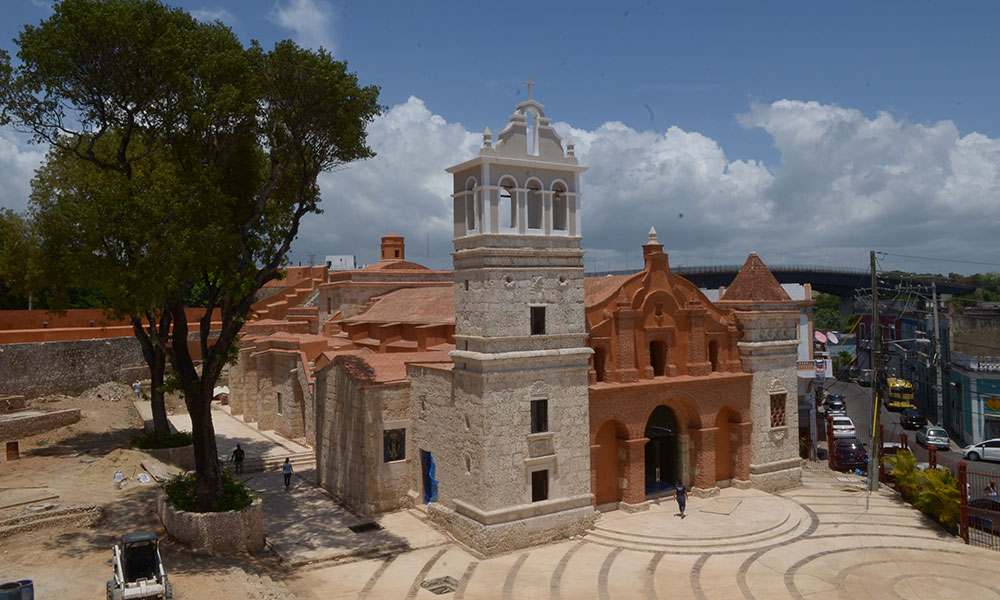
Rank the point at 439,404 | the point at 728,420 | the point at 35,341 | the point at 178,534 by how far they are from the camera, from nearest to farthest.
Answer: the point at 178,534, the point at 439,404, the point at 728,420, the point at 35,341

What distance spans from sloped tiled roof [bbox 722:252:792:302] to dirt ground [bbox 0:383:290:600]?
2168 cm

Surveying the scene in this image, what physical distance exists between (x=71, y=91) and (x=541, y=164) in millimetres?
14441

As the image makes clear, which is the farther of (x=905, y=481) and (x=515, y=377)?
(x=905, y=481)

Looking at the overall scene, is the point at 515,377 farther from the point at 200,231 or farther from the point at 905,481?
the point at 905,481

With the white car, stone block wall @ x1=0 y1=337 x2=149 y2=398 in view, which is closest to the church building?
the white car

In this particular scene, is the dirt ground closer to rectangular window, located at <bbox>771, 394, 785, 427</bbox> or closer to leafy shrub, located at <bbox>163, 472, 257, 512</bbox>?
leafy shrub, located at <bbox>163, 472, 257, 512</bbox>

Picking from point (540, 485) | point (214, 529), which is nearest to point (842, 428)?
point (540, 485)

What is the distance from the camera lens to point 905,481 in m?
26.8

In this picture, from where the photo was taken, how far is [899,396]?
5288cm

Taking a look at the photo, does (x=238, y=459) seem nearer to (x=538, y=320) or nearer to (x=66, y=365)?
(x=538, y=320)

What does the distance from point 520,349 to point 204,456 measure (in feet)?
33.7

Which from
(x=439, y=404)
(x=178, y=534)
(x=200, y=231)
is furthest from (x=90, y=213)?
(x=439, y=404)

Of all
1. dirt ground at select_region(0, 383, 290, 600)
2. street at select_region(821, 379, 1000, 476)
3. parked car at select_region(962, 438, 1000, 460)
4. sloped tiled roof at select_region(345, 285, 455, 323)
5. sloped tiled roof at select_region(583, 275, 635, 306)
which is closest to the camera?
dirt ground at select_region(0, 383, 290, 600)

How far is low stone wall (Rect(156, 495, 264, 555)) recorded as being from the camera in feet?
65.7
